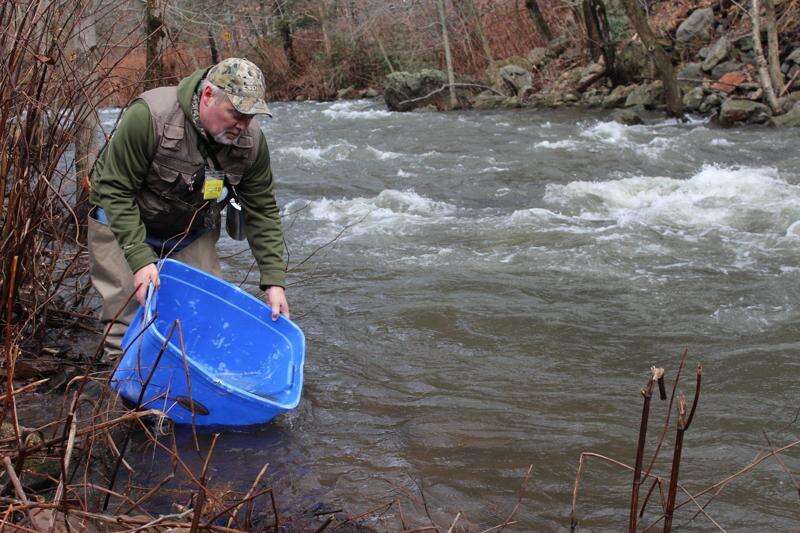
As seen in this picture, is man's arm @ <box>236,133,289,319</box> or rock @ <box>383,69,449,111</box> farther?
rock @ <box>383,69,449,111</box>

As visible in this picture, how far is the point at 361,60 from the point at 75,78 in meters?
19.7

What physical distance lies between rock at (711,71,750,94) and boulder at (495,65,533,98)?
411cm

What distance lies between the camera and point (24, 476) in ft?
9.37

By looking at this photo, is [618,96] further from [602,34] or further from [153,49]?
[153,49]

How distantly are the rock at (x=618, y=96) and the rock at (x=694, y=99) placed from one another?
52.2 inches

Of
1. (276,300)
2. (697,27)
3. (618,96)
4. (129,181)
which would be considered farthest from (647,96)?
(129,181)

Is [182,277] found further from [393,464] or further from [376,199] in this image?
[376,199]

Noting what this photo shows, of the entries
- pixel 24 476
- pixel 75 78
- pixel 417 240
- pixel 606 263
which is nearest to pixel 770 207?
pixel 606 263

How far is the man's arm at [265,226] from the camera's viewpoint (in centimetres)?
366

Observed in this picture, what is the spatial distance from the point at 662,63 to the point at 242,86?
11.6 meters

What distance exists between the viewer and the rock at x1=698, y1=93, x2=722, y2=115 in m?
13.5

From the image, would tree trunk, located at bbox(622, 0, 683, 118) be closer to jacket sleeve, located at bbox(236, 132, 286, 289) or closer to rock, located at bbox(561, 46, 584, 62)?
rock, located at bbox(561, 46, 584, 62)

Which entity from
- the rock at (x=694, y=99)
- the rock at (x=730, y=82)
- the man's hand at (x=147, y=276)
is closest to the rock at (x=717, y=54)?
the rock at (x=730, y=82)

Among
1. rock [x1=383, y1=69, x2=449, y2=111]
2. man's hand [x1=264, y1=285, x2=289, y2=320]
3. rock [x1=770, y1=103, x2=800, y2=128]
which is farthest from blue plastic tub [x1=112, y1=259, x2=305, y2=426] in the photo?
rock [x1=383, y1=69, x2=449, y2=111]
